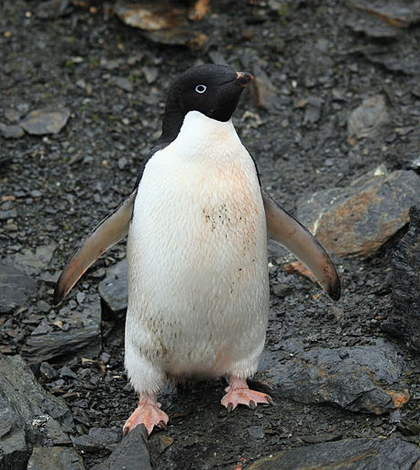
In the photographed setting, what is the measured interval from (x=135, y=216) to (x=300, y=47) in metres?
3.37

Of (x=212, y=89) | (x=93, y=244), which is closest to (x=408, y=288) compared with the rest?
(x=212, y=89)

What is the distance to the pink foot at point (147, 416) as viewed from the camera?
3850 millimetres

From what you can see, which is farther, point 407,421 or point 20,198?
point 20,198

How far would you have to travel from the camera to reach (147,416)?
3.89 meters

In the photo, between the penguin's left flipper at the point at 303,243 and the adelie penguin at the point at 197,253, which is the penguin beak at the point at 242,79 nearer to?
the adelie penguin at the point at 197,253

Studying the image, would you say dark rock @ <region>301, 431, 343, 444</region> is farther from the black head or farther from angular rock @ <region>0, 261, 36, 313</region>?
angular rock @ <region>0, 261, 36, 313</region>

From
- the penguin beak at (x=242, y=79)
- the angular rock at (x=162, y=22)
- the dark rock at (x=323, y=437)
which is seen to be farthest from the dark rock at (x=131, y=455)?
the angular rock at (x=162, y=22)

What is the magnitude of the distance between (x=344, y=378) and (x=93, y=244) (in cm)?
131

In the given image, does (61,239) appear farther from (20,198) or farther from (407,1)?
(407,1)

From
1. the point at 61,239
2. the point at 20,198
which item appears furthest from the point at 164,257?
the point at 20,198

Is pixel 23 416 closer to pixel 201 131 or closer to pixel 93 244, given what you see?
pixel 93 244

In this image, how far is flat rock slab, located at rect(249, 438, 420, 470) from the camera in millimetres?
3150

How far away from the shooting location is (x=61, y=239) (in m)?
5.52

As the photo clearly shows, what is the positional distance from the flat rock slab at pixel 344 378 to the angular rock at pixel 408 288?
11 centimetres
